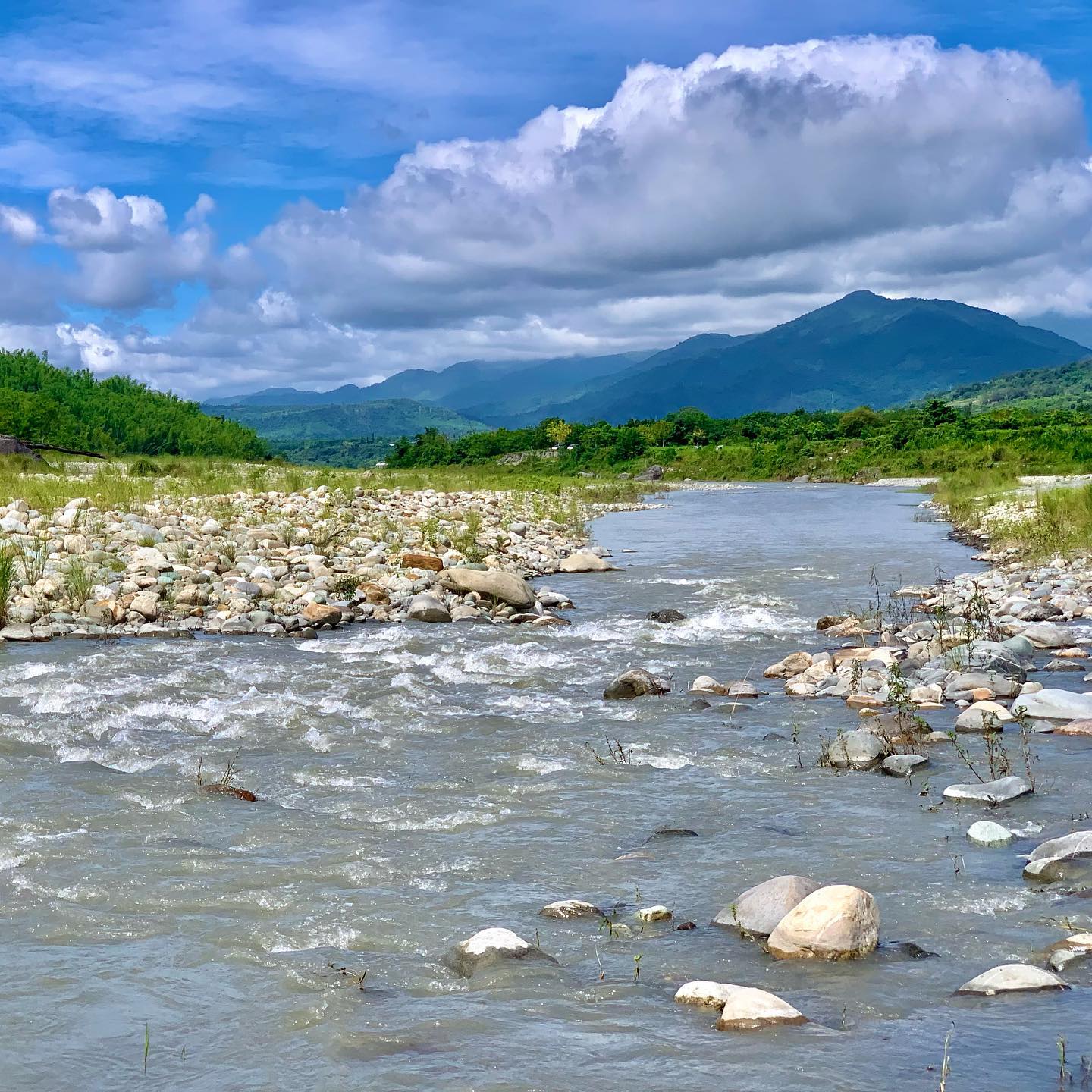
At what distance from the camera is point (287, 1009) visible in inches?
174

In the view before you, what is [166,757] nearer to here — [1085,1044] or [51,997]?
[51,997]

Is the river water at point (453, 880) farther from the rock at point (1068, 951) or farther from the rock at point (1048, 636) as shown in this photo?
the rock at point (1048, 636)

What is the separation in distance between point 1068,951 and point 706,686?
236 inches

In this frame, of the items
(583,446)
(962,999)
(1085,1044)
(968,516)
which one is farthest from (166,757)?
(583,446)

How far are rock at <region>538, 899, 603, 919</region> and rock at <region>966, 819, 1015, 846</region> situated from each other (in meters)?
2.47

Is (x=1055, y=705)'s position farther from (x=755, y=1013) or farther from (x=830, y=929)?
(x=755, y=1013)

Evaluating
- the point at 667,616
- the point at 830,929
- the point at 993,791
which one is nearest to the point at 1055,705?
the point at 993,791

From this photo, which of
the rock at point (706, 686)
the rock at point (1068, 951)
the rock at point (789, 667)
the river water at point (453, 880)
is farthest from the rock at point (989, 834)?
the rock at point (789, 667)

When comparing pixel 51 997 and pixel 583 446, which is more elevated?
pixel 583 446

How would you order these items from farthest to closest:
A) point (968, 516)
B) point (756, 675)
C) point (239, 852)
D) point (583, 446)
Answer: point (583, 446) < point (968, 516) < point (756, 675) < point (239, 852)

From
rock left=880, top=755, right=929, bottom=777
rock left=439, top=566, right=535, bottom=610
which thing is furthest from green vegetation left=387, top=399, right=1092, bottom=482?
rock left=880, top=755, right=929, bottom=777

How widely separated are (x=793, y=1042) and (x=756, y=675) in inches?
300

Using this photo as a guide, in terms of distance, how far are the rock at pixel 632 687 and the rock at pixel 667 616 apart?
14.0ft

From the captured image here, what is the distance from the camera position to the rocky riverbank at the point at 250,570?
14102 mm
